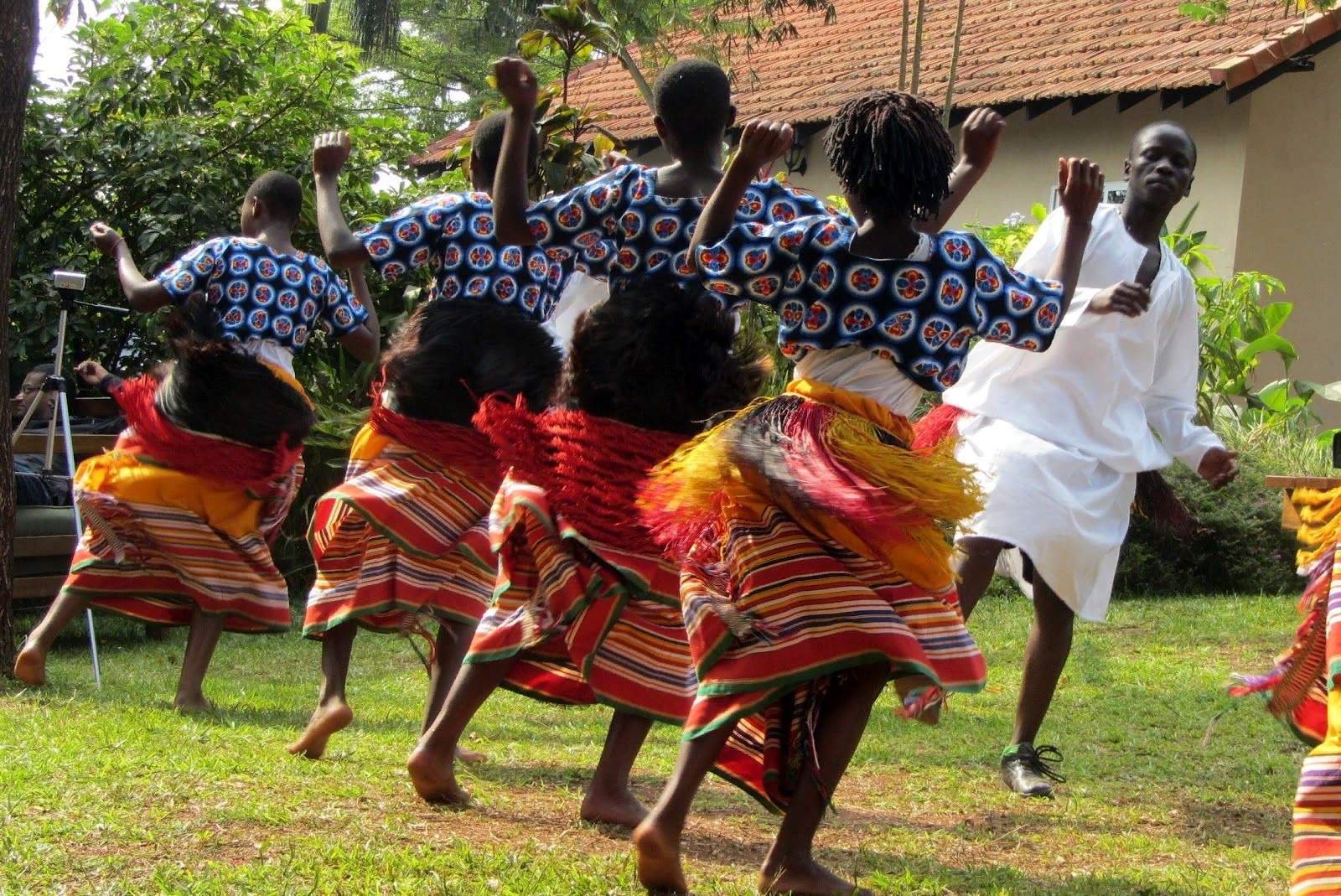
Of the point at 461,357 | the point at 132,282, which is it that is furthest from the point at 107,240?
the point at 461,357

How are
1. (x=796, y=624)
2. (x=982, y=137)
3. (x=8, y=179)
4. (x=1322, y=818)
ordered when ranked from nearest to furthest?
(x=1322, y=818) < (x=796, y=624) < (x=982, y=137) < (x=8, y=179)

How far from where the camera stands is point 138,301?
6051 millimetres

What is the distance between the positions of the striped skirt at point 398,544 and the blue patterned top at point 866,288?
1.58 metres

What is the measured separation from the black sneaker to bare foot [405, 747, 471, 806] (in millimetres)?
1907

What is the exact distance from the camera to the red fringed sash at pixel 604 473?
163 inches

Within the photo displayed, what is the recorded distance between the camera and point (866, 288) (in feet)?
12.3

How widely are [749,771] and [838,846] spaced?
0.38 metres

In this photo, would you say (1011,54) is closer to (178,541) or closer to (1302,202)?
(1302,202)

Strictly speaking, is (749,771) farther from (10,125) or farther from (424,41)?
(424,41)

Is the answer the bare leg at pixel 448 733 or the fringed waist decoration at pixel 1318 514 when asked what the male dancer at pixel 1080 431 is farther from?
the bare leg at pixel 448 733

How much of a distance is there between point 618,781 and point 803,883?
0.89m

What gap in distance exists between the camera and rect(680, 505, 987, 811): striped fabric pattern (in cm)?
359

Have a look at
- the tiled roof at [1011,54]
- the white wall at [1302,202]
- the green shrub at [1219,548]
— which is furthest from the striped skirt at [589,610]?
the white wall at [1302,202]

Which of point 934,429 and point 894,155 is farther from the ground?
point 894,155
